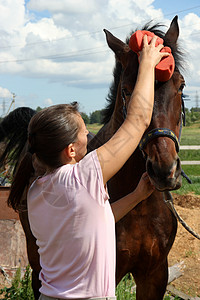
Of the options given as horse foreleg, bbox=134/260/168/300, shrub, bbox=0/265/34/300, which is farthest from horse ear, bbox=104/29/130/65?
shrub, bbox=0/265/34/300

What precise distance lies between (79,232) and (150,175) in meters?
0.63

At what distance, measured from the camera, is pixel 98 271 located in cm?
147

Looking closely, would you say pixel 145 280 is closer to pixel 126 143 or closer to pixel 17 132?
pixel 126 143

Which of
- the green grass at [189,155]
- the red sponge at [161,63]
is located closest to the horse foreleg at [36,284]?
the red sponge at [161,63]

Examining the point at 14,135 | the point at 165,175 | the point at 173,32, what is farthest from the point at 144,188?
the point at 14,135

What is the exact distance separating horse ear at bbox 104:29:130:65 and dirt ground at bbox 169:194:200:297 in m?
2.95

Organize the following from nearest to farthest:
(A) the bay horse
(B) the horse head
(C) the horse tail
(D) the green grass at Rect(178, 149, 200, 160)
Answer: (C) the horse tail
(B) the horse head
(A) the bay horse
(D) the green grass at Rect(178, 149, 200, 160)

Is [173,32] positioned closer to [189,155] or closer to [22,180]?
[22,180]

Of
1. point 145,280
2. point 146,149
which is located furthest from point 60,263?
point 145,280

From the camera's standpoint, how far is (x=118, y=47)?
2.52 meters

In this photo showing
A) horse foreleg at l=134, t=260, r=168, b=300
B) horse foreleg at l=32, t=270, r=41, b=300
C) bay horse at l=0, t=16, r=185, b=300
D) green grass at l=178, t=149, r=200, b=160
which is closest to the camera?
bay horse at l=0, t=16, r=185, b=300

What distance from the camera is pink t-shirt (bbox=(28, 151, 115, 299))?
4.74ft

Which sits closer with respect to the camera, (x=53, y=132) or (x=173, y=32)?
(x=53, y=132)

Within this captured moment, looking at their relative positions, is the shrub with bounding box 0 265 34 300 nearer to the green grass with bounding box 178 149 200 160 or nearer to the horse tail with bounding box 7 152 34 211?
the horse tail with bounding box 7 152 34 211
